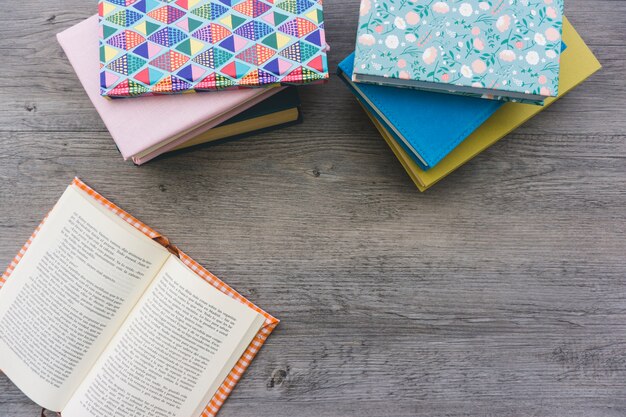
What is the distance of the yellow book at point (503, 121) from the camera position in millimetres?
703

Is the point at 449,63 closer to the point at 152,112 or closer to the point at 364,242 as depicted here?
the point at 364,242

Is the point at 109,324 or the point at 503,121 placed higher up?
the point at 503,121

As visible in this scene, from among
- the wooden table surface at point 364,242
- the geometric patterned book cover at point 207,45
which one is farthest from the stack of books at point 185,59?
the wooden table surface at point 364,242

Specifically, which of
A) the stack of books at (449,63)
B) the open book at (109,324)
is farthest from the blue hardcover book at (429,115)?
the open book at (109,324)

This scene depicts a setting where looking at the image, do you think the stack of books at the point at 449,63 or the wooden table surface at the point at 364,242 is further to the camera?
the wooden table surface at the point at 364,242

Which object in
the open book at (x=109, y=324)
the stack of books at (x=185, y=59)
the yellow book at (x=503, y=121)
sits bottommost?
the open book at (x=109, y=324)

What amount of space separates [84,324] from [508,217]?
66 centimetres

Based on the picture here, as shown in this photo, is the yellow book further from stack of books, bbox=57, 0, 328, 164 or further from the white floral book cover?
stack of books, bbox=57, 0, 328, 164

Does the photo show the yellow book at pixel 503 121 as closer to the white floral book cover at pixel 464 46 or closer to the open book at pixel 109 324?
the white floral book cover at pixel 464 46

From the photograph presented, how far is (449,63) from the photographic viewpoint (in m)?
0.64

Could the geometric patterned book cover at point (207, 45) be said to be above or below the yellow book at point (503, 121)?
above

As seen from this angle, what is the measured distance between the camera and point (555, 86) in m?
0.64

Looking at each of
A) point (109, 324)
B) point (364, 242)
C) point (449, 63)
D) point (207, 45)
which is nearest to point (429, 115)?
point (449, 63)

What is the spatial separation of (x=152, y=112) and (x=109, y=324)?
317mm
